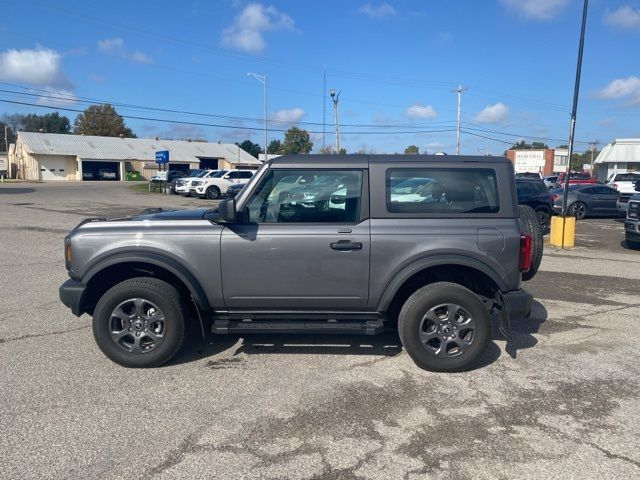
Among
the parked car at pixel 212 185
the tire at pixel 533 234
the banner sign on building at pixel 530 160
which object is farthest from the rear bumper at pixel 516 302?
the banner sign on building at pixel 530 160

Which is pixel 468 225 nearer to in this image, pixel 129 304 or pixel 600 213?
pixel 129 304

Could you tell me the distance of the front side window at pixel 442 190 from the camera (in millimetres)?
4414

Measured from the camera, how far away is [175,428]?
3461mm

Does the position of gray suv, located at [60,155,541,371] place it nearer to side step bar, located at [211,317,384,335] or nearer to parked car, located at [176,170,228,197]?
side step bar, located at [211,317,384,335]

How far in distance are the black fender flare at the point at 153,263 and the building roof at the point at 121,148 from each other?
210ft

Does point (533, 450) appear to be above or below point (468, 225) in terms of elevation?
below

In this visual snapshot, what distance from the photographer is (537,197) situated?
15562 mm

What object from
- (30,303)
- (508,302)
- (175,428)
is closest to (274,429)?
(175,428)

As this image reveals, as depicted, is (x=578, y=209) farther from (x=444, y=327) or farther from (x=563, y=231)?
(x=444, y=327)

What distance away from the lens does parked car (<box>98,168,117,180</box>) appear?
214 feet

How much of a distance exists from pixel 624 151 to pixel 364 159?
178ft

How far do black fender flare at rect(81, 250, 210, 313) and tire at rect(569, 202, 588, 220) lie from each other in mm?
18711

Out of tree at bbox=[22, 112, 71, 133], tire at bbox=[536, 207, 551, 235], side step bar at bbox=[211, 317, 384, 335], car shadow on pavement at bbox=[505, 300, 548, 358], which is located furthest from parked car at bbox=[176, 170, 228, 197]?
tree at bbox=[22, 112, 71, 133]

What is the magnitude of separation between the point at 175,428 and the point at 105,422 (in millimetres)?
515
